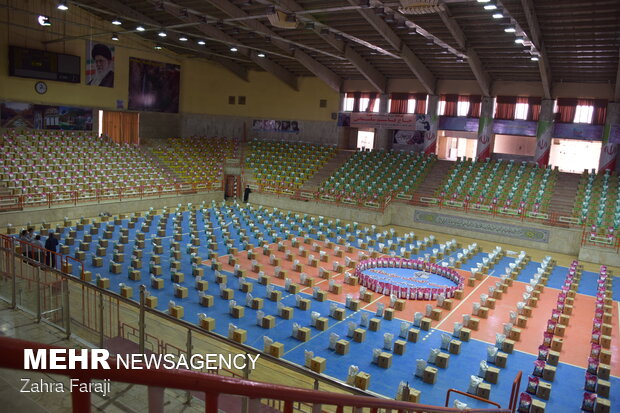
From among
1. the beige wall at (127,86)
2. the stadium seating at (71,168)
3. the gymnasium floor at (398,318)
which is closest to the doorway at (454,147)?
the beige wall at (127,86)

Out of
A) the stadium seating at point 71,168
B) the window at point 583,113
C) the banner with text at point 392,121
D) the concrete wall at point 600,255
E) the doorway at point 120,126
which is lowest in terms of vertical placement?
the concrete wall at point 600,255

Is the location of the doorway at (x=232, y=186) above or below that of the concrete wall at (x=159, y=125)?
below

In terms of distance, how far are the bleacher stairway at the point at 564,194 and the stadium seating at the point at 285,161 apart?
44.2 feet

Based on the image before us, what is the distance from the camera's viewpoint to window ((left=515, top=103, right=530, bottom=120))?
91.9 feet

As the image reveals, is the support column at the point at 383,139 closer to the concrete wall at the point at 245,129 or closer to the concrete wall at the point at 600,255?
the concrete wall at the point at 245,129

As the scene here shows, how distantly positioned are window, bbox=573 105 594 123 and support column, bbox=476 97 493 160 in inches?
175

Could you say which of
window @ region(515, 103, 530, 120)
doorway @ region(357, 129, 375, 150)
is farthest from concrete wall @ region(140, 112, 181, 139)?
window @ region(515, 103, 530, 120)

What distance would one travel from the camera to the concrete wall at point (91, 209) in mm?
19344

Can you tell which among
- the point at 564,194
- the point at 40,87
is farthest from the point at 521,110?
the point at 40,87

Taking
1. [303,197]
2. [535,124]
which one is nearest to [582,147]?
[535,124]

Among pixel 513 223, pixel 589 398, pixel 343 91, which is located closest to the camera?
pixel 589 398

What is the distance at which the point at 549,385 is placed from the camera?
8.83 meters

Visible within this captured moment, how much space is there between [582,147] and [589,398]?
27352 millimetres

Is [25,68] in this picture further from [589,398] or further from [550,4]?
[589,398]
